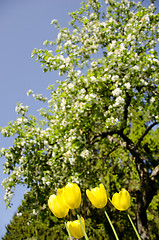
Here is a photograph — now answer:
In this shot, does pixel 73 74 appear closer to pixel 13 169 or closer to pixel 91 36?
pixel 91 36

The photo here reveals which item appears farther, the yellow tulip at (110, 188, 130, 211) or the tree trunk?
the tree trunk

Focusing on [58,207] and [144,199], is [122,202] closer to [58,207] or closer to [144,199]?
[58,207]

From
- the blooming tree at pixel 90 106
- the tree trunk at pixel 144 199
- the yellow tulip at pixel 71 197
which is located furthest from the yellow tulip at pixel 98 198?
the tree trunk at pixel 144 199

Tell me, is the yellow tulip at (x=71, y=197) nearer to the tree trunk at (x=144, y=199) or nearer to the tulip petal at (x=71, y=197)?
the tulip petal at (x=71, y=197)

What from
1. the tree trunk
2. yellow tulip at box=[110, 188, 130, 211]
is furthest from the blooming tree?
yellow tulip at box=[110, 188, 130, 211]

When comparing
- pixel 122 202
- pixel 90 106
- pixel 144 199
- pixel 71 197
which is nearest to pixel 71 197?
pixel 71 197

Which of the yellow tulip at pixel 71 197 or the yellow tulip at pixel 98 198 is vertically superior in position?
the yellow tulip at pixel 71 197

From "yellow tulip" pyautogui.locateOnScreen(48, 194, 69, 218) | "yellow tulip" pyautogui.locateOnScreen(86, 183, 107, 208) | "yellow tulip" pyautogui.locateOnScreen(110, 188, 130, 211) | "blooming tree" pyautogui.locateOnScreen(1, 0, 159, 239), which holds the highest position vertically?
"blooming tree" pyautogui.locateOnScreen(1, 0, 159, 239)

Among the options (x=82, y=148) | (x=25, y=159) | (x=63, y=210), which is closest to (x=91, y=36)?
(x=82, y=148)

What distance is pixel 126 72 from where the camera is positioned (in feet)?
15.7

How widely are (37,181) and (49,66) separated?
3.18 meters

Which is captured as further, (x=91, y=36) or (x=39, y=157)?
(x=91, y=36)

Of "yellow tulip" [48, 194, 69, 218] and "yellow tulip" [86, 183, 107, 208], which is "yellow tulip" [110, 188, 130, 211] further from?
"yellow tulip" [48, 194, 69, 218]

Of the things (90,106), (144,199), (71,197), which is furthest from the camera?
(144,199)
